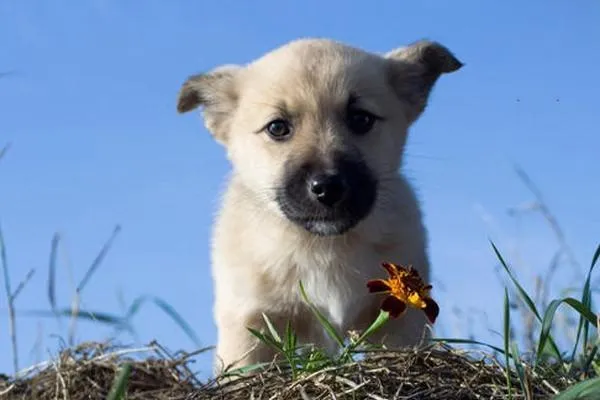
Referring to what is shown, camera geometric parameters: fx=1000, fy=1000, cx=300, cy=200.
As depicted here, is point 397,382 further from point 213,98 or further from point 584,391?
point 213,98

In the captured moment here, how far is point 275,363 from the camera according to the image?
2.77m

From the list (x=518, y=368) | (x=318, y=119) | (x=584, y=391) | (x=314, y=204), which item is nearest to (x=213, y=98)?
(x=318, y=119)

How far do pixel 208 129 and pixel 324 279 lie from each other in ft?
3.26

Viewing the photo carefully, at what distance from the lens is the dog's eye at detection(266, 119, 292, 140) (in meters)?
4.23

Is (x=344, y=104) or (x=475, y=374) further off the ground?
(x=344, y=104)

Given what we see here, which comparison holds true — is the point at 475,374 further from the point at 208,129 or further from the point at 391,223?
the point at 208,129

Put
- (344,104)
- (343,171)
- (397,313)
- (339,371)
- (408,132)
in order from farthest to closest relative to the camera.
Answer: (408,132) < (344,104) < (343,171) < (397,313) < (339,371)

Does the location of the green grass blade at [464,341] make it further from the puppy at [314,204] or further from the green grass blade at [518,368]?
the puppy at [314,204]

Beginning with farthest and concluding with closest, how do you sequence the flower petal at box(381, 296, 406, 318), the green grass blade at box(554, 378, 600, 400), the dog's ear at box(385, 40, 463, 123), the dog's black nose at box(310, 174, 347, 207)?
the dog's ear at box(385, 40, 463, 123) → the dog's black nose at box(310, 174, 347, 207) → the flower petal at box(381, 296, 406, 318) → the green grass blade at box(554, 378, 600, 400)

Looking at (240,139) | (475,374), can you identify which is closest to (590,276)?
(475,374)

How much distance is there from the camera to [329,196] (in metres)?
3.94

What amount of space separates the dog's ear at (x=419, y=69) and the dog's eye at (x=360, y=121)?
1.12ft

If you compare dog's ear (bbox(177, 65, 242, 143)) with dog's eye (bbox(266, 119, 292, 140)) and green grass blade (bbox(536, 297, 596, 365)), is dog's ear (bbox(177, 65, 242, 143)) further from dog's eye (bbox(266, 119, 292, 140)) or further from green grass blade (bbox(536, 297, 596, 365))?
green grass blade (bbox(536, 297, 596, 365))

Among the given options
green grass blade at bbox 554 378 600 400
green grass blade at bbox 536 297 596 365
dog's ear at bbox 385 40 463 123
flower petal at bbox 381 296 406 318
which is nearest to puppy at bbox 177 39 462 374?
dog's ear at bbox 385 40 463 123
